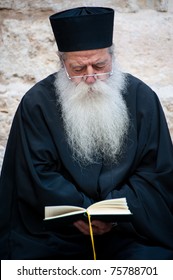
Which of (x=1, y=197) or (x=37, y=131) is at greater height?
(x=37, y=131)

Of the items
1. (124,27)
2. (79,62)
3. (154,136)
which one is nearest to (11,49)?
(124,27)

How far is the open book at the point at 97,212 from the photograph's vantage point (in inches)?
171

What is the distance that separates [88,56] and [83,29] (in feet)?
0.65

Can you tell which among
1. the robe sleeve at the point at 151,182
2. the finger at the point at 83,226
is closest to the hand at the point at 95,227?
the finger at the point at 83,226

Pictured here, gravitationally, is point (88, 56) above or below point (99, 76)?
above

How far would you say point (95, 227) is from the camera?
4.77m

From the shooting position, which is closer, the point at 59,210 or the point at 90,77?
the point at 59,210

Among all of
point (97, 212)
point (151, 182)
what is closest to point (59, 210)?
point (97, 212)

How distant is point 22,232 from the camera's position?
194 inches

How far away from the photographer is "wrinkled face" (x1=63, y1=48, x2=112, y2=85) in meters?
4.85

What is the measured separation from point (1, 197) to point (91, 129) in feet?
2.53

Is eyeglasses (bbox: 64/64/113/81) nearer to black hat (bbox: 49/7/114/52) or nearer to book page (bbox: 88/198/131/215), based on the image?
black hat (bbox: 49/7/114/52)

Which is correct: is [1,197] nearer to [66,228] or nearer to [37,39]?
[66,228]

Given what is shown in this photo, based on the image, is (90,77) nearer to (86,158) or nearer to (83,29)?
(83,29)
